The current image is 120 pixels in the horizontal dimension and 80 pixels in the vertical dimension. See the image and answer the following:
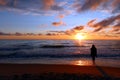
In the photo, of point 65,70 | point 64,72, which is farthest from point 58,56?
point 64,72

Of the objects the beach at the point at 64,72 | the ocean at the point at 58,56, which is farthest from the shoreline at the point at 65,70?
the ocean at the point at 58,56

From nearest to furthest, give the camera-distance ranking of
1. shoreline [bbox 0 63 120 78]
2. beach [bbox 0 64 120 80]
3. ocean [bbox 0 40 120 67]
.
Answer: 1. beach [bbox 0 64 120 80]
2. shoreline [bbox 0 63 120 78]
3. ocean [bbox 0 40 120 67]

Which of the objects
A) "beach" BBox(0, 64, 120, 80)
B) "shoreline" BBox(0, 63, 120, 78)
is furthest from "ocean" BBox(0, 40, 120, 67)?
"beach" BBox(0, 64, 120, 80)

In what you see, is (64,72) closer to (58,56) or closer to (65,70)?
(65,70)

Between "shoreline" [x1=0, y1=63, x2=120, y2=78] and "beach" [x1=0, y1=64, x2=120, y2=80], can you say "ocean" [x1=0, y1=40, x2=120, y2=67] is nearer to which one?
"shoreline" [x1=0, y1=63, x2=120, y2=78]

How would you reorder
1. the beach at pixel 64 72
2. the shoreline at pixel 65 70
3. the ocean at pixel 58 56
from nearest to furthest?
the beach at pixel 64 72, the shoreline at pixel 65 70, the ocean at pixel 58 56

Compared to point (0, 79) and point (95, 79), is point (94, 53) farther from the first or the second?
point (0, 79)

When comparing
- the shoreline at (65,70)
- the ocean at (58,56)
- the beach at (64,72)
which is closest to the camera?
the beach at (64,72)

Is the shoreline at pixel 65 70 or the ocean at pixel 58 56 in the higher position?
the ocean at pixel 58 56

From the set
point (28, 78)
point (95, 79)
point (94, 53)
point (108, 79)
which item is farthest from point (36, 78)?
point (94, 53)

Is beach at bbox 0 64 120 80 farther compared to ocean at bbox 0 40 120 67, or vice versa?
ocean at bbox 0 40 120 67

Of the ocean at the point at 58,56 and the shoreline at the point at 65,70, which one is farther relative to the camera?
the ocean at the point at 58,56

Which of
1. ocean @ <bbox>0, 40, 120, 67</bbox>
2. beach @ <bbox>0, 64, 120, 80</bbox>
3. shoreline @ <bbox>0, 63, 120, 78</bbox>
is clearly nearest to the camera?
beach @ <bbox>0, 64, 120, 80</bbox>

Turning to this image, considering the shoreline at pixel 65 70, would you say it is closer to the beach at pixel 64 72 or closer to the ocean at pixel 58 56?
the beach at pixel 64 72
